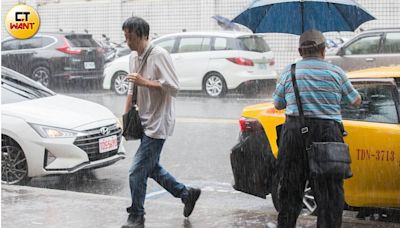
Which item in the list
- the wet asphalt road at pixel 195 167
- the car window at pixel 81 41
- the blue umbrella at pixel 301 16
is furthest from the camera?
the car window at pixel 81 41

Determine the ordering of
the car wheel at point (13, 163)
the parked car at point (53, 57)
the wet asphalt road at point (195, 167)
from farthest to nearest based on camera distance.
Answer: the parked car at point (53, 57) < the car wheel at point (13, 163) < the wet asphalt road at point (195, 167)

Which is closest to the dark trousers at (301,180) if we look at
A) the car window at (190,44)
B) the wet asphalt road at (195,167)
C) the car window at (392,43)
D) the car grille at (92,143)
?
the wet asphalt road at (195,167)

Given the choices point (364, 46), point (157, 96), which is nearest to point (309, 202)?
point (157, 96)

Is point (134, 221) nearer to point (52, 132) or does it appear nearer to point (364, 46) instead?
point (52, 132)

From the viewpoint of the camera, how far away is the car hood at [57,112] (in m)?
7.91

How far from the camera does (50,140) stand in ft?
25.4

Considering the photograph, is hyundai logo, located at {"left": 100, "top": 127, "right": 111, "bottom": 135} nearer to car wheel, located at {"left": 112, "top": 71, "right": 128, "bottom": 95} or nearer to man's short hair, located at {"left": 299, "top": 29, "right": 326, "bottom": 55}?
man's short hair, located at {"left": 299, "top": 29, "right": 326, "bottom": 55}

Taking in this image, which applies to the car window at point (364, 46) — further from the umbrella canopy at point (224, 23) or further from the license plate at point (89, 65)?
the license plate at point (89, 65)

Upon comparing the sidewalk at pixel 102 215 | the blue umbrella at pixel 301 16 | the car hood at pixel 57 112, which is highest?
the blue umbrella at pixel 301 16

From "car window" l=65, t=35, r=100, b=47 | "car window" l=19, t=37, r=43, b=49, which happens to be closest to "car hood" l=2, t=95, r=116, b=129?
"car window" l=65, t=35, r=100, b=47

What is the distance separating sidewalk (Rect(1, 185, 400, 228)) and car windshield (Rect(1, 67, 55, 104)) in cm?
174

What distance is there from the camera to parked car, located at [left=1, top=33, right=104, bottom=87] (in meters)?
18.9

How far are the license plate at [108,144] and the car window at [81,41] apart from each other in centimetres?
1122
